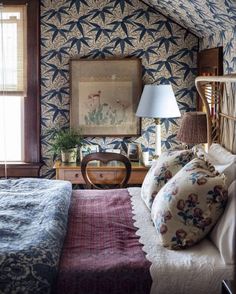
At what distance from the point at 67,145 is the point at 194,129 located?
1333 millimetres

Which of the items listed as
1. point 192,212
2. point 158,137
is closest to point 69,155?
point 158,137

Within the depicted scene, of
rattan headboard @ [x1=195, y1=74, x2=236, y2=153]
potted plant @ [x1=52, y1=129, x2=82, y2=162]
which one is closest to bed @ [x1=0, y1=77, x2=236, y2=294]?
rattan headboard @ [x1=195, y1=74, x2=236, y2=153]

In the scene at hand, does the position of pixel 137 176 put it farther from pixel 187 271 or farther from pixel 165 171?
pixel 187 271

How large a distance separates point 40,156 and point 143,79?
1197mm

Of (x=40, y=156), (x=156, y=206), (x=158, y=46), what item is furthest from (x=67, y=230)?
(x=158, y=46)

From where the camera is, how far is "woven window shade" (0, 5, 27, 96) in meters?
4.59

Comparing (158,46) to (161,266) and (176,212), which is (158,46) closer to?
(176,212)

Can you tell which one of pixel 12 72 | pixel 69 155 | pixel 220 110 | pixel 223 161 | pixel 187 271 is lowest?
pixel 187 271

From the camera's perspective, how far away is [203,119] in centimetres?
369

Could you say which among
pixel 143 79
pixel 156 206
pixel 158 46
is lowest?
pixel 156 206

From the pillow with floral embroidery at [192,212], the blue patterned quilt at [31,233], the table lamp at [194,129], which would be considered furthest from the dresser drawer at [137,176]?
the pillow with floral embroidery at [192,212]

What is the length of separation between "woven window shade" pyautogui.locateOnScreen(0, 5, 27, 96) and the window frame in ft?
0.16

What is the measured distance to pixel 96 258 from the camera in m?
2.16

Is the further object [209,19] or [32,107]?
[32,107]
